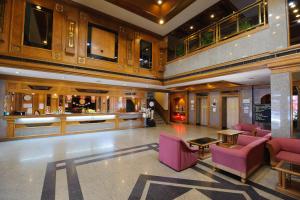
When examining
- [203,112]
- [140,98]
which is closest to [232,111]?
[203,112]

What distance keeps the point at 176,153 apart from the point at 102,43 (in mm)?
5791

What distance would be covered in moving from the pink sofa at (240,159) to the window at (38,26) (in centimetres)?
661

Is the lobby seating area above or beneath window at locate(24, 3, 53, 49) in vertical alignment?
beneath

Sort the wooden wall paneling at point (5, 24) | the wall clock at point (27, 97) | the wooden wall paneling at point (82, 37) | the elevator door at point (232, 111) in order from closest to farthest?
1. the wooden wall paneling at point (5, 24)
2. the wooden wall paneling at point (82, 37)
3. the wall clock at point (27, 97)
4. the elevator door at point (232, 111)

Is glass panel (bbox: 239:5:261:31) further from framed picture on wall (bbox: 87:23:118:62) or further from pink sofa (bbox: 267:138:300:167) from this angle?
framed picture on wall (bbox: 87:23:118:62)

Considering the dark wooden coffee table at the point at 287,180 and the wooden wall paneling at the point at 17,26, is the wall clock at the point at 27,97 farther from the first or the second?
the dark wooden coffee table at the point at 287,180

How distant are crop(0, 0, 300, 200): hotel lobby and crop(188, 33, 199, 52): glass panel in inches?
2.1

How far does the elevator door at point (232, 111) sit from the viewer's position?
8.29m

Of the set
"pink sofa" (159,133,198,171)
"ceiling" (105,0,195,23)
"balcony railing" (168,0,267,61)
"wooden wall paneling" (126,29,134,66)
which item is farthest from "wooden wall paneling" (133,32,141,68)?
"pink sofa" (159,133,198,171)

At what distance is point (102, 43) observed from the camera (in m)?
6.44

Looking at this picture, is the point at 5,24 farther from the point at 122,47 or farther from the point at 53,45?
the point at 122,47

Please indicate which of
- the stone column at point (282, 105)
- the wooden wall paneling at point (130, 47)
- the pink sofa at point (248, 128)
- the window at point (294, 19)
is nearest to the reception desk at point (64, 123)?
the wooden wall paneling at point (130, 47)

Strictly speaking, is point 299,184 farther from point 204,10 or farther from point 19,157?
point 19,157

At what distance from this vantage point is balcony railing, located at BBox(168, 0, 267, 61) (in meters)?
4.52
